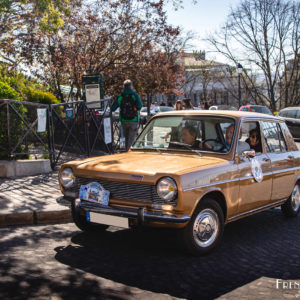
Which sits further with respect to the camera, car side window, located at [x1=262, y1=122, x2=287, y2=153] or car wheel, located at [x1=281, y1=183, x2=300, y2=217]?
car wheel, located at [x1=281, y1=183, x2=300, y2=217]

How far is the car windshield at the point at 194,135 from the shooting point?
5.88m

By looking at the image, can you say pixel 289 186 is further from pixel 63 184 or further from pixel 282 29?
pixel 282 29

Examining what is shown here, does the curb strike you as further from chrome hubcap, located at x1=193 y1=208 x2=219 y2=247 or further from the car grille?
chrome hubcap, located at x1=193 y1=208 x2=219 y2=247

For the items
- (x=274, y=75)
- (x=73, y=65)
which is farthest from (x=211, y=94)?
(x=73, y=65)

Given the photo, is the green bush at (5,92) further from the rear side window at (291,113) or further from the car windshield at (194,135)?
the rear side window at (291,113)

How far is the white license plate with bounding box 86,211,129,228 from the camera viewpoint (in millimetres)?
4863

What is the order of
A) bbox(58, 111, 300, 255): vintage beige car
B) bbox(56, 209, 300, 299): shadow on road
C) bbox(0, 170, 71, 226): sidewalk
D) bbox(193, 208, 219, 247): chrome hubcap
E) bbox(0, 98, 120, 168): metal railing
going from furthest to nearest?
bbox(0, 98, 120, 168): metal railing
bbox(0, 170, 71, 226): sidewalk
bbox(193, 208, 219, 247): chrome hubcap
bbox(58, 111, 300, 255): vintage beige car
bbox(56, 209, 300, 299): shadow on road

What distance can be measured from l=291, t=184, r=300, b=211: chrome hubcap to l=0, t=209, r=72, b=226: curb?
11.4 feet

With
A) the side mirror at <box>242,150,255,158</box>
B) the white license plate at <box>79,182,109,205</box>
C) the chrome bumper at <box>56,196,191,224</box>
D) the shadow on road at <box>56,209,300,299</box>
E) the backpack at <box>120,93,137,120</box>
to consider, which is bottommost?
the shadow on road at <box>56,209,300,299</box>

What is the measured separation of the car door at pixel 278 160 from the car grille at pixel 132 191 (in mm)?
2325

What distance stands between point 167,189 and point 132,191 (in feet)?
1.37

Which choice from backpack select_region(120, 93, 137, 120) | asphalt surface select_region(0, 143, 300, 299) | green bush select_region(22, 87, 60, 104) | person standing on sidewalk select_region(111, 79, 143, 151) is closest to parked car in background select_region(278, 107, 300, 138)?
green bush select_region(22, 87, 60, 104)

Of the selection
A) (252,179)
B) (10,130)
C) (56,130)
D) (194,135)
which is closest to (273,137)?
(252,179)

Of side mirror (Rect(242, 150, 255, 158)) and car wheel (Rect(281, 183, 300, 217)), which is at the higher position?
side mirror (Rect(242, 150, 255, 158))
